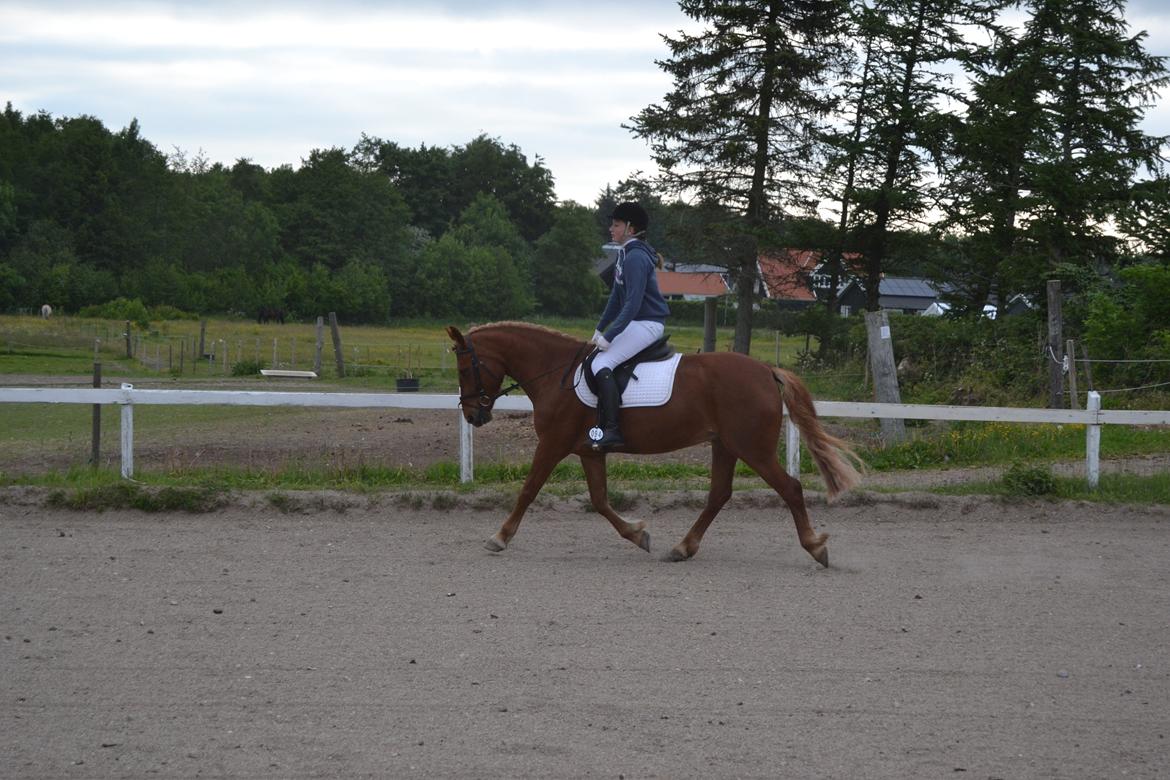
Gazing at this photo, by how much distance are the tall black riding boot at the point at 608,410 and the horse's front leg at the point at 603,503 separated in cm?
34

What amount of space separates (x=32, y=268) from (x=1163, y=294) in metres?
59.9

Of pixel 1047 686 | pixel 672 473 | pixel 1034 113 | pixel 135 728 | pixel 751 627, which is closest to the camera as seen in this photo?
pixel 135 728

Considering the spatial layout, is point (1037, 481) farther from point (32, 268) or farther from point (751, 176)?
point (32, 268)

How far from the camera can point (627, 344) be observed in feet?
30.1

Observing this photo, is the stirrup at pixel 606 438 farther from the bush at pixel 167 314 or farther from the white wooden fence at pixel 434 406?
the bush at pixel 167 314

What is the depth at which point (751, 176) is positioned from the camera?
106 ft

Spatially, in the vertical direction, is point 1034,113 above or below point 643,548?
above

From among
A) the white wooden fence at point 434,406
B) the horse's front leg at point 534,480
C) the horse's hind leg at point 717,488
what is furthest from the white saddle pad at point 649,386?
the white wooden fence at point 434,406

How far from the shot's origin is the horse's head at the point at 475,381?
9625 millimetres

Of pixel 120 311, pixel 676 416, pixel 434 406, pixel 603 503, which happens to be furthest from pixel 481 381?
pixel 120 311

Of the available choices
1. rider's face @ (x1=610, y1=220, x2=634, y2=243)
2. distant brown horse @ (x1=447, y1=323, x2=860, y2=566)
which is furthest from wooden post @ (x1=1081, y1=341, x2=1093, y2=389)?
rider's face @ (x1=610, y1=220, x2=634, y2=243)

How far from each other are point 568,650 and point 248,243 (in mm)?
75901

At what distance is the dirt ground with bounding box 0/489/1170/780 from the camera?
502 centimetres

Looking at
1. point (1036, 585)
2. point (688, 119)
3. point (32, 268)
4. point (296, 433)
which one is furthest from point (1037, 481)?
point (32, 268)
